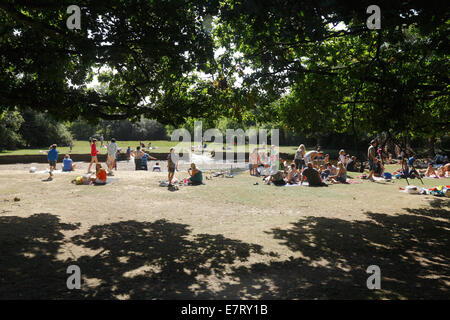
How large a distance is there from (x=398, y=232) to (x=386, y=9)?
5.70m

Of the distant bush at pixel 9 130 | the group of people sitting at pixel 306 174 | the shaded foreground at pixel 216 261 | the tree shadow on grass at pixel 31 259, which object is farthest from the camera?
the distant bush at pixel 9 130

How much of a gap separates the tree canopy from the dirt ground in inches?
111

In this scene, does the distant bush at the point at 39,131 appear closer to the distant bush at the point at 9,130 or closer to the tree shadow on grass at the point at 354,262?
the distant bush at the point at 9,130

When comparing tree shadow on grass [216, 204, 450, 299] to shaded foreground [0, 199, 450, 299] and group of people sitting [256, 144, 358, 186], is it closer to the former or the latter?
shaded foreground [0, 199, 450, 299]

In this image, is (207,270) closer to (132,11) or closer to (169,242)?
(169,242)

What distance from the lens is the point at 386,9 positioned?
16.6 feet

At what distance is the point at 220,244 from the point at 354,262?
286 centimetres

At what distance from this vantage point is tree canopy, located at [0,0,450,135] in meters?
6.30

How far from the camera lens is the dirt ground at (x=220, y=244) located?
192 inches

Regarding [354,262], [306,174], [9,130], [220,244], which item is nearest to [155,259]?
[220,244]

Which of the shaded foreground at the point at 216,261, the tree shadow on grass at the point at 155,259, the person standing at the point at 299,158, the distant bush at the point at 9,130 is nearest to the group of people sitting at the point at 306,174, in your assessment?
the person standing at the point at 299,158

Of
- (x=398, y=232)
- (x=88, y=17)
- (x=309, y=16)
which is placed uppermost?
(x=88, y=17)

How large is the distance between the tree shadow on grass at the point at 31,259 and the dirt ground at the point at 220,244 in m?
0.02

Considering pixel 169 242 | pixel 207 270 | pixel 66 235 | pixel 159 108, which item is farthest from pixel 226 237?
pixel 159 108
